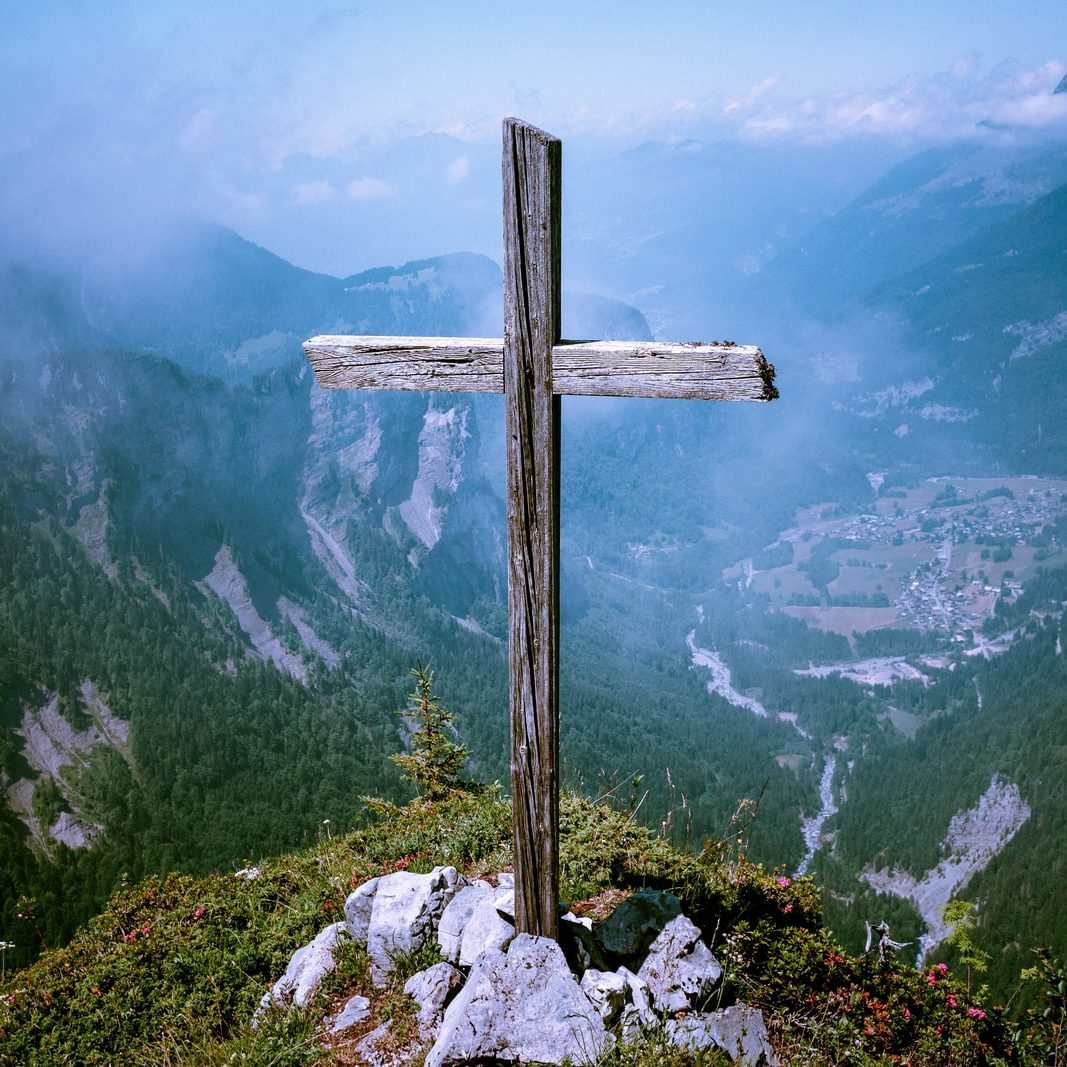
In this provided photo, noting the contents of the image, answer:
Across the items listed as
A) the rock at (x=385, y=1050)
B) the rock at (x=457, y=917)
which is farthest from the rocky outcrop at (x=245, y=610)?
the rock at (x=385, y=1050)

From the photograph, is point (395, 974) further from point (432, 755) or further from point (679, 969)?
point (432, 755)

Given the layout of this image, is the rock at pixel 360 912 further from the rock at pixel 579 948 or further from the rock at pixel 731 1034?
the rock at pixel 731 1034

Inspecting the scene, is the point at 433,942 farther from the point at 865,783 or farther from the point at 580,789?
the point at 865,783

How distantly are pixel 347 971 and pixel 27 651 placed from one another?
→ 11391cm

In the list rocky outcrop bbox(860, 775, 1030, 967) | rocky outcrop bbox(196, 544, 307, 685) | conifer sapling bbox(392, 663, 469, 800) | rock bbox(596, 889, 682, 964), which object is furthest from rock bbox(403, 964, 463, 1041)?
rocky outcrop bbox(196, 544, 307, 685)

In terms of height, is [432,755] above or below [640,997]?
below

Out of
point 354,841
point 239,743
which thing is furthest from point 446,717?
point 239,743

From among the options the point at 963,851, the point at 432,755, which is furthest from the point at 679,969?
the point at 963,851

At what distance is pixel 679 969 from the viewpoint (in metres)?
5.31

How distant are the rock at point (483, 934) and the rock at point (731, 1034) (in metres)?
1.29

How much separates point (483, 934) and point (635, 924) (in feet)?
3.86

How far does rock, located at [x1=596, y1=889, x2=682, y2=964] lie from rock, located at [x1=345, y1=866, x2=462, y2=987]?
146 cm

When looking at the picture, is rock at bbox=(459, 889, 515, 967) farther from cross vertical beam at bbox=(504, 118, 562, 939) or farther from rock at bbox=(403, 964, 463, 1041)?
cross vertical beam at bbox=(504, 118, 562, 939)

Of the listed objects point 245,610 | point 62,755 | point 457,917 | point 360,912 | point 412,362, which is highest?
point 412,362
